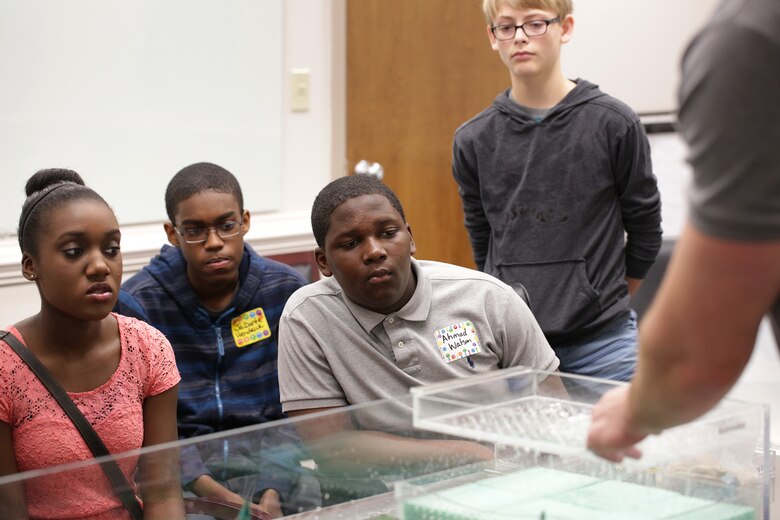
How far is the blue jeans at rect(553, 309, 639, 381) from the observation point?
2.80 meters

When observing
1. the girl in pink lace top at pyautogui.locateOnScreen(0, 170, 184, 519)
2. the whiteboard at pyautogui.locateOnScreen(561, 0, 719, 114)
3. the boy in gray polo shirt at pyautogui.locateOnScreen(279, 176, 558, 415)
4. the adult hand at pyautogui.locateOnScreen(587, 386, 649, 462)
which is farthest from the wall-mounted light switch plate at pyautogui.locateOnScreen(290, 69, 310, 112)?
the adult hand at pyautogui.locateOnScreen(587, 386, 649, 462)

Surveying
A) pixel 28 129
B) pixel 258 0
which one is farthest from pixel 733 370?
pixel 258 0

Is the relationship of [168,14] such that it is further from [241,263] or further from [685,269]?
[685,269]

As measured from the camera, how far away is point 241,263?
275cm

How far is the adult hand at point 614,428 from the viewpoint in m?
1.13

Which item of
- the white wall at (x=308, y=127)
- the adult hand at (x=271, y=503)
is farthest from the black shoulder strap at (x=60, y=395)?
the white wall at (x=308, y=127)

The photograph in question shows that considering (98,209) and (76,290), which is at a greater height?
(98,209)

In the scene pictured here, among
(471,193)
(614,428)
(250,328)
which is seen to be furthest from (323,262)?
(614,428)

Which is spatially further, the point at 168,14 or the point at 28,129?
the point at 168,14

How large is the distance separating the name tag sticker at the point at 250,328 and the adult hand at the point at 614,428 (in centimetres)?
157

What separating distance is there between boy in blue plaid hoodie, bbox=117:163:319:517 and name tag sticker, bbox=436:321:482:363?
1.82 feet

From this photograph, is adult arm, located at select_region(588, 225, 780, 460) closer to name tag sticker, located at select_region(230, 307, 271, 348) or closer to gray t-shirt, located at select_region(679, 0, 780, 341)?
gray t-shirt, located at select_region(679, 0, 780, 341)

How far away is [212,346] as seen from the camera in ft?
8.66

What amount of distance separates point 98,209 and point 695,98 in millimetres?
1417
